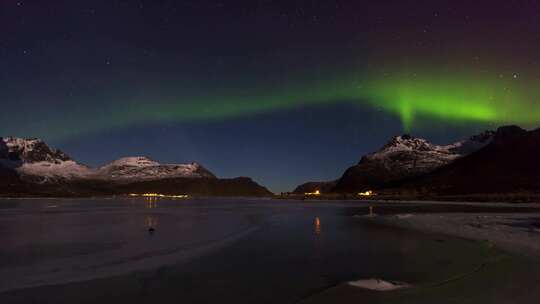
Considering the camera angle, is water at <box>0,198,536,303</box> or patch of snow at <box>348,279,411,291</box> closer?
water at <box>0,198,536,303</box>

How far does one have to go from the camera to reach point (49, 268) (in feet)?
60.9

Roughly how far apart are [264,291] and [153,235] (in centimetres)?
2101

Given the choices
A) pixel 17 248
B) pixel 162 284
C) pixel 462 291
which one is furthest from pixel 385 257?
pixel 17 248

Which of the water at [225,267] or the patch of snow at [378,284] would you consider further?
the patch of snow at [378,284]

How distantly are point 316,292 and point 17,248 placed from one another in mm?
20232

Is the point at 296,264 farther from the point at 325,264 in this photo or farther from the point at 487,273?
the point at 487,273

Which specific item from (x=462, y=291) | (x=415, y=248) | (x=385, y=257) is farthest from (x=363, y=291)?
(x=415, y=248)

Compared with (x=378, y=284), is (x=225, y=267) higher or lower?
lower

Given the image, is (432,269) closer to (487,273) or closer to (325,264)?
(487,273)

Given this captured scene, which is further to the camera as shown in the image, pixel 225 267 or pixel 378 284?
pixel 225 267

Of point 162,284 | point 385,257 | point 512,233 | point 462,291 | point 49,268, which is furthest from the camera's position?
point 512,233

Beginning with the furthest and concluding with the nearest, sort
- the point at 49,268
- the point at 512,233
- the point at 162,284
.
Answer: the point at 512,233 → the point at 49,268 → the point at 162,284

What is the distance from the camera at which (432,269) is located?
17.2 metres

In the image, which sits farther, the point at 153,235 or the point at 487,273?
the point at 153,235
